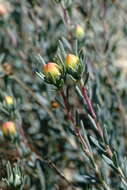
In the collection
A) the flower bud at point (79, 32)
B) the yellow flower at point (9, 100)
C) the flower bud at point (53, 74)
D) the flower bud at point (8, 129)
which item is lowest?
the flower bud at point (53, 74)

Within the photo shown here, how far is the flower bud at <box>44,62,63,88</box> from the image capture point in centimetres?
111

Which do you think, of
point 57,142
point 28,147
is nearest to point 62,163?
point 57,142

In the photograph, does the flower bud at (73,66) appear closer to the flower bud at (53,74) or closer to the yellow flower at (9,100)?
the flower bud at (53,74)

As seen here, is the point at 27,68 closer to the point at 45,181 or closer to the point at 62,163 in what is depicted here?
the point at 62,163

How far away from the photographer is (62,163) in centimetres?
237

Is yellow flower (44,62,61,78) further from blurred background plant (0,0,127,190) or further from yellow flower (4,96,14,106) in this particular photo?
yellow flower (4,96,14,106)

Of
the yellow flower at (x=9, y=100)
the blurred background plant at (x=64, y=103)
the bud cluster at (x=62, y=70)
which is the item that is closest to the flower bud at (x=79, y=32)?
the blurred background plant at (x=64, y=103)

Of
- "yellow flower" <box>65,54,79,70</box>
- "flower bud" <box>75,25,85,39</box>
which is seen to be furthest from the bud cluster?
"flower bud" <box>75,25,85,39</box>

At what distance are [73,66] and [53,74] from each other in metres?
0.06

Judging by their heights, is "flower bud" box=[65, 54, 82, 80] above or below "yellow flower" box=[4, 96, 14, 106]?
below

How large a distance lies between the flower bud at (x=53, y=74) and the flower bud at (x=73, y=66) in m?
0.03

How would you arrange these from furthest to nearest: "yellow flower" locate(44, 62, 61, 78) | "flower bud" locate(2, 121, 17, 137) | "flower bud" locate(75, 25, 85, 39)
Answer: "flower bud" locate(75, 25, 85, 39) → "flower bud" locate(2, 121, 17, 137) → "yellow flower" locate(44, 62, 61, 78)

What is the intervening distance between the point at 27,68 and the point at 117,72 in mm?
595

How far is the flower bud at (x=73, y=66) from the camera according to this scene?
112 centimetres
